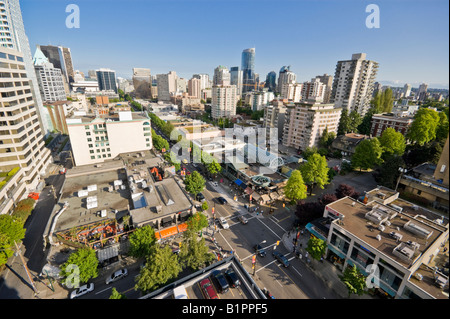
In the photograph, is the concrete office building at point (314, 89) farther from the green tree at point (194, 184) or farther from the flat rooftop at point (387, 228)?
the green tree at point (194, 184)

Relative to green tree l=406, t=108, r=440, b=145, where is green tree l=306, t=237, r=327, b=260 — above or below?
below

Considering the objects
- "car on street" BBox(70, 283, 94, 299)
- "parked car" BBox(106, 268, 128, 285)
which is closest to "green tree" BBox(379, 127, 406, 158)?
"parked car" BBox(106, 268, 128, 285)

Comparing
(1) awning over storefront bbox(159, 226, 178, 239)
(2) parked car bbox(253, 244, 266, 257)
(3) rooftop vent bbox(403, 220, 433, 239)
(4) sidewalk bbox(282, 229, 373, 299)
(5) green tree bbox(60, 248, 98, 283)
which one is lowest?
(4) sidewalk bbox(282, 229, 373, 299)

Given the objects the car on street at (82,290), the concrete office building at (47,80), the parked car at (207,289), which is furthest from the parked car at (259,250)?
the concrete office building at (47,80)

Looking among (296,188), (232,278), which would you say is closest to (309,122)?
(296,188)

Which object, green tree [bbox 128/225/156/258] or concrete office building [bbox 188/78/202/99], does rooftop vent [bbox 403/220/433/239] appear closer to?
green tree [bbox 128/225/156/258]

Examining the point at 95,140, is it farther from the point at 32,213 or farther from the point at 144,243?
the point at 144,243

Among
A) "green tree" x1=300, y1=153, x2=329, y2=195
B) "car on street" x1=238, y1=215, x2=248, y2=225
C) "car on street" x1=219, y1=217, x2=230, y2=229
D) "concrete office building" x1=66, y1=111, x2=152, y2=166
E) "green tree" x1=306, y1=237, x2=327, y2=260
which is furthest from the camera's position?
"concrete office building" x1=66, y1=111, x2=152, y2=166
